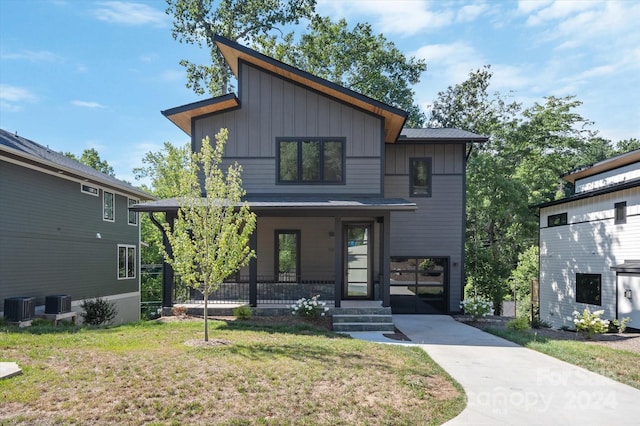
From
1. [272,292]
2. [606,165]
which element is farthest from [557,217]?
[272,292]

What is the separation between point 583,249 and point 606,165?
12.6ft

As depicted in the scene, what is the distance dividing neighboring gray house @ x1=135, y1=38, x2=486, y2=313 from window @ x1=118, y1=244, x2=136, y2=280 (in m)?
8.50

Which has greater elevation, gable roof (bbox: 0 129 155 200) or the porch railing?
gable roof (bbox: 0 129 155 200)

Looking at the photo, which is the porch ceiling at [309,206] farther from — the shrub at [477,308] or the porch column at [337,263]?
the shrub at [477,308]

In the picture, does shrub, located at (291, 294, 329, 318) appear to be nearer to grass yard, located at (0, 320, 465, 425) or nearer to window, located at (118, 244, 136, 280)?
grass yard, located at (0, 320, 465, 425)

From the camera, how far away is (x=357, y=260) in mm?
13672

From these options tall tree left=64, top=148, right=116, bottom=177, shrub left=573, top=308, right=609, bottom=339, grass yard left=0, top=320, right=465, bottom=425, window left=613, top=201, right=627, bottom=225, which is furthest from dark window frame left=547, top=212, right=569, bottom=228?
tall tree left=64, top=148, right=116, bottom=177

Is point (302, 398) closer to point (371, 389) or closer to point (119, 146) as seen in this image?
point (371, 389)

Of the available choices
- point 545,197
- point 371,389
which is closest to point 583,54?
point 545,197

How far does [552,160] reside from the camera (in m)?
24.2

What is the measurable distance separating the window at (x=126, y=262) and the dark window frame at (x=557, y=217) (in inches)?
732

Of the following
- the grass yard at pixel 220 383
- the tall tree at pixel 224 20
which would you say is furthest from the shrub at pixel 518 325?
the tall tree at pixel 224 20

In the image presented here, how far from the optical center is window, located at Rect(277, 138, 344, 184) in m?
13.3

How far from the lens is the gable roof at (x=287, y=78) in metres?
12.6
